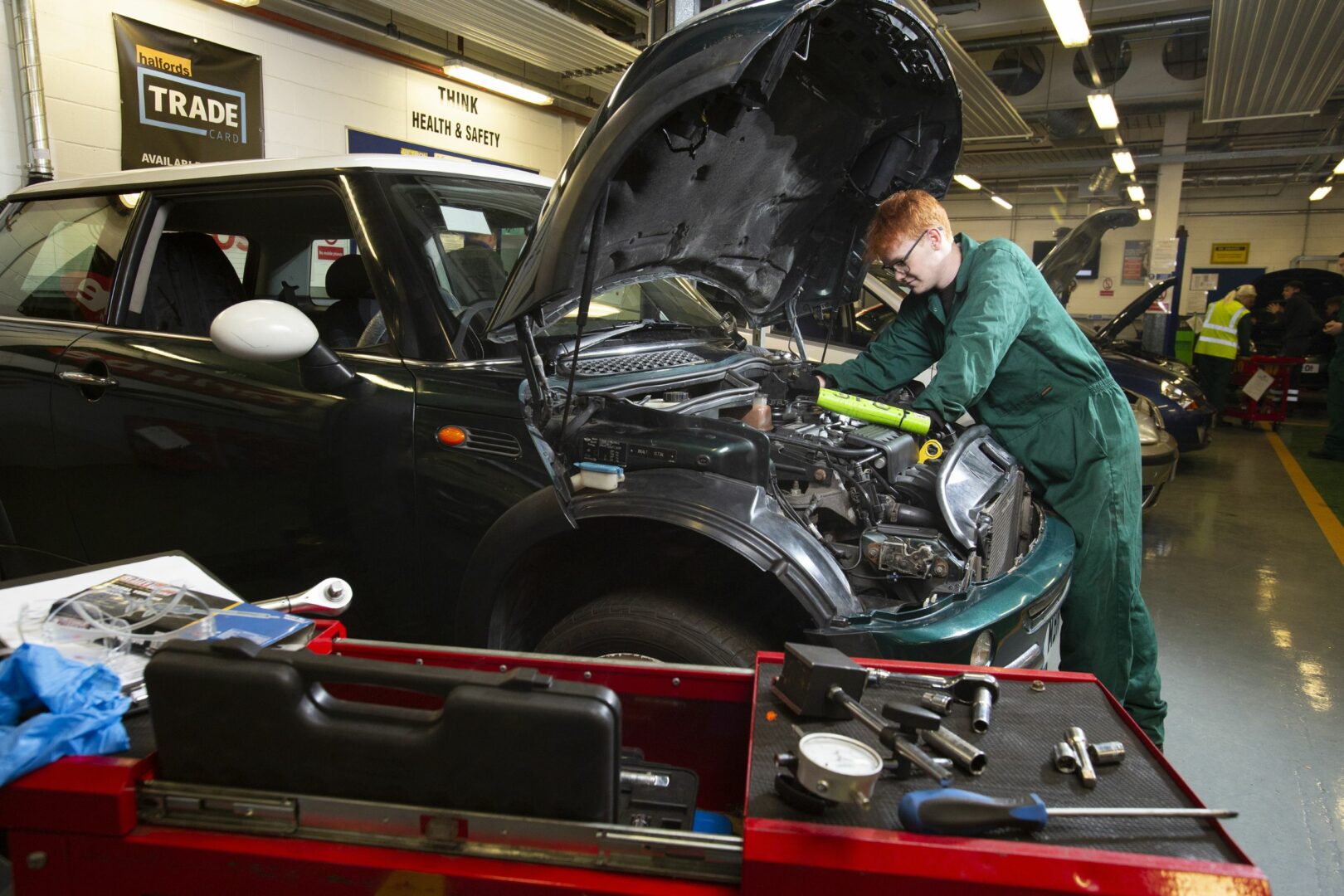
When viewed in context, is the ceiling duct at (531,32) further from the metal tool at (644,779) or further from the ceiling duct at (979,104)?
the metal tool at (644,779)

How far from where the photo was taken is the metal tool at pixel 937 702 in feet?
4.06

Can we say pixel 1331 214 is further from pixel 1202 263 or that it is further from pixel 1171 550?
pixel 1171 550

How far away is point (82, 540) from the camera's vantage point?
A: 8.29ft

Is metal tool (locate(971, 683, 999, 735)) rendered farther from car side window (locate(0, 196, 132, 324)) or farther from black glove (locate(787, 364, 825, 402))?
car side window (locate(0, 196, 132, 324))

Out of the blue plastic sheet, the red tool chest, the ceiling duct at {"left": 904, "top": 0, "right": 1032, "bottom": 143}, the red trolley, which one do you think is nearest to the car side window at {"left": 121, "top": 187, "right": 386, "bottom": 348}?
the blue plastic sheet

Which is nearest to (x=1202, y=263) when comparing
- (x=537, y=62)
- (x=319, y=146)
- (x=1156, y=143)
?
(x=1156, y=143)

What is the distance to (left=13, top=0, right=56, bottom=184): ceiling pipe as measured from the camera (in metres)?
5.30

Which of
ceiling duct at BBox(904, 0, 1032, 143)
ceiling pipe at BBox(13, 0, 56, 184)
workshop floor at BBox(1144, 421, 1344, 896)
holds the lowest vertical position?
workshop floor at BBox(1144, 421, 1344, 896)

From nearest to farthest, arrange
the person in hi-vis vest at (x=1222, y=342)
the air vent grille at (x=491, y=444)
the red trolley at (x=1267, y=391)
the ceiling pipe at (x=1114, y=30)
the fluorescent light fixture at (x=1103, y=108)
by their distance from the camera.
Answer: the air vent grille at (x=491, y=444) → the ceiling pipe at (x=1114, y=30) → the fluorescent light fixture at (x=1103, y=108) → the person in hi-vis vest at (x=1222, y=342) → the red trolley at (x=1267, y=391)

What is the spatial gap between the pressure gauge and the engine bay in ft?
2.95

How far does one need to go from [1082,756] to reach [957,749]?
0.17m

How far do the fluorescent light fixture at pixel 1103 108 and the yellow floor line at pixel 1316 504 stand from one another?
442 cm

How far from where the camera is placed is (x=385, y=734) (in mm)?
1006

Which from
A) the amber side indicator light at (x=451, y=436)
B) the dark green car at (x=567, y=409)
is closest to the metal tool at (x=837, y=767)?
the dark green car at (x=567, y=409)
